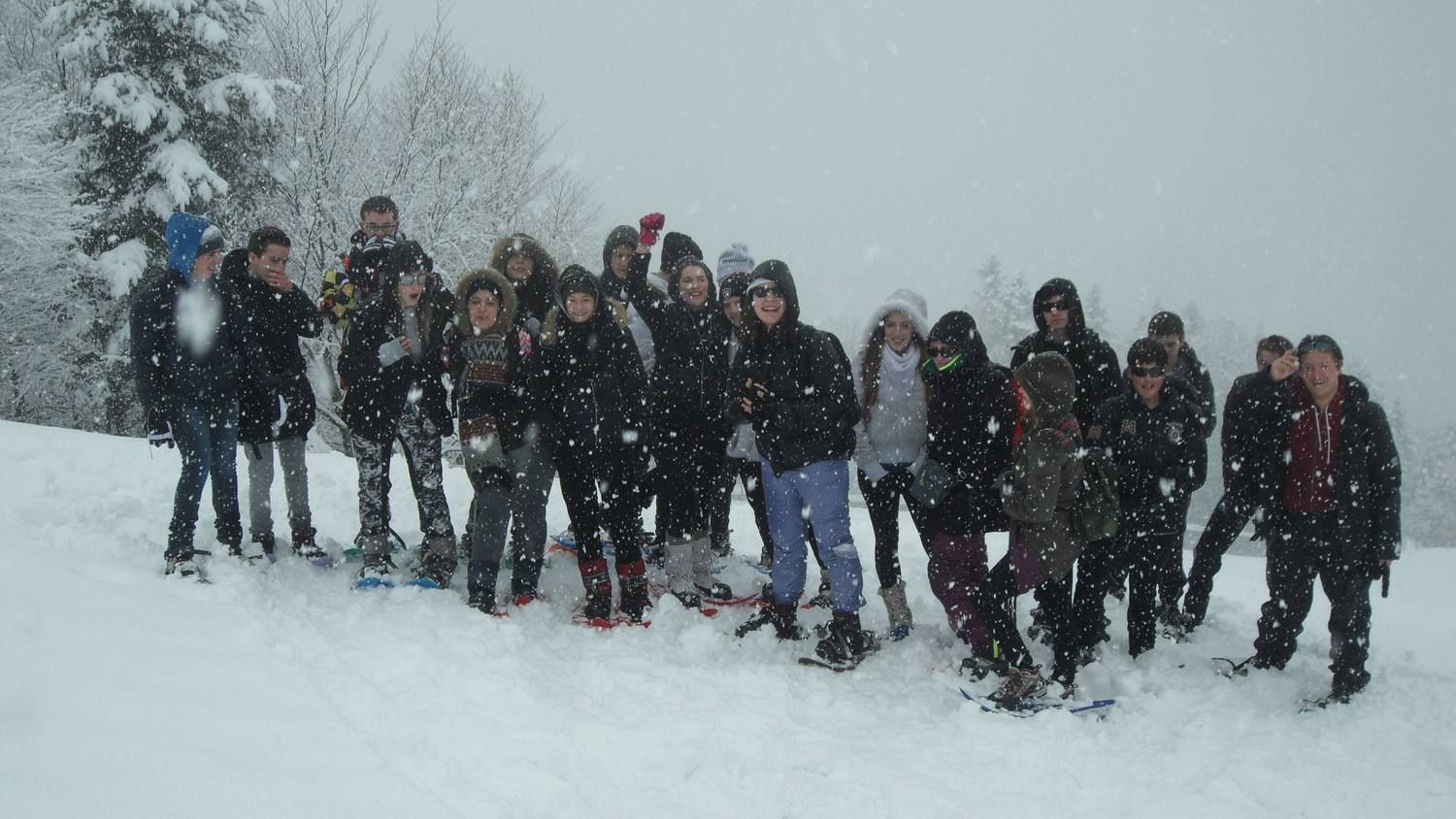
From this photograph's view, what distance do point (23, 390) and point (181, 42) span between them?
32.7 ft

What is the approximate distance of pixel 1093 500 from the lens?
4.57 metres

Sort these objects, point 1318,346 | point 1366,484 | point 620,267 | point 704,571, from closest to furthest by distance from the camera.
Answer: point 1366,484, point 1318,346, point 704,571, point 620,267

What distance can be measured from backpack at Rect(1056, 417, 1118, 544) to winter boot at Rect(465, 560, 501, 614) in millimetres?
3584

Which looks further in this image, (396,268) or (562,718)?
(396,268)

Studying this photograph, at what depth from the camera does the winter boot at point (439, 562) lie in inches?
214

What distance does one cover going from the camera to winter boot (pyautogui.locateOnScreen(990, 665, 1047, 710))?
4.28 metres

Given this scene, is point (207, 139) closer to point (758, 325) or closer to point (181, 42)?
point (181, 42)

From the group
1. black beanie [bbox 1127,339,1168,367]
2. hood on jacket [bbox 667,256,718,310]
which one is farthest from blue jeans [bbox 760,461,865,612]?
black beanie [bbox 1127,339,1168,367]

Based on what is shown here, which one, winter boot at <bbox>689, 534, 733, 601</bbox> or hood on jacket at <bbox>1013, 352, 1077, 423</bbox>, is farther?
winter boot at <bbox>689, 534, 733, 601</bbox>

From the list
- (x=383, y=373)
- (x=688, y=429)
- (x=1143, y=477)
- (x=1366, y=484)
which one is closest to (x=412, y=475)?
(x=383, y=373)

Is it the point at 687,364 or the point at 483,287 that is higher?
the point at 483,287

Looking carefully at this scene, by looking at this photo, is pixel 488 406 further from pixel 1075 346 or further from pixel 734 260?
pixel 1075 346

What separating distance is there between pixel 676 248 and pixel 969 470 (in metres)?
3.26

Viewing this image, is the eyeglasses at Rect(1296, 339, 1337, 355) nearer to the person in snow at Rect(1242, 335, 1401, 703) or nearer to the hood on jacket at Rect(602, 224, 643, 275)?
the person in snow at Rect(1242, 335, 1401, 703)
